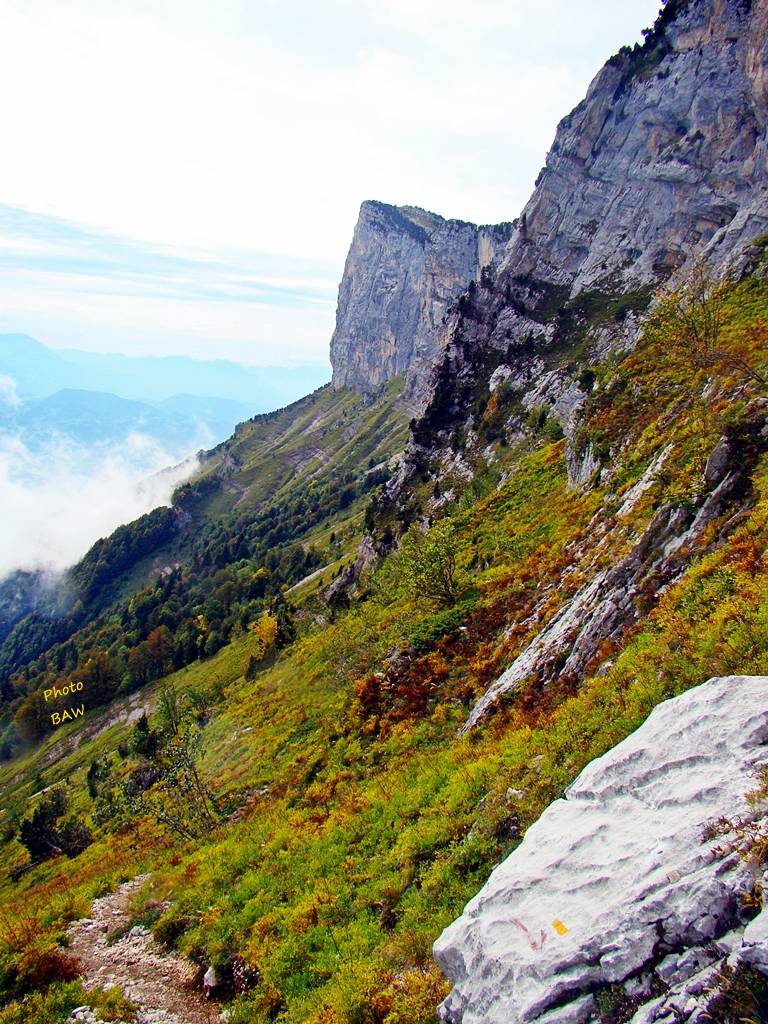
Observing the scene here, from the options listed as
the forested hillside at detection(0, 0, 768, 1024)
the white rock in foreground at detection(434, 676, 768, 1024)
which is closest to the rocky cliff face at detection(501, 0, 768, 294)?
the forested hillside at detection(0, 0, 768, 1024)

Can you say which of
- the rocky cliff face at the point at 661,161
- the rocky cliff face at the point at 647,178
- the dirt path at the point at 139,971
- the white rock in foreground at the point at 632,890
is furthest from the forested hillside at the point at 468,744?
the rocky cliff face at the point at 661,161

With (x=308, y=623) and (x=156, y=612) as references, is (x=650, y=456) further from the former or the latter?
(x=156, y=612)

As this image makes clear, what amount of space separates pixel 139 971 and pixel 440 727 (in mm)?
12324

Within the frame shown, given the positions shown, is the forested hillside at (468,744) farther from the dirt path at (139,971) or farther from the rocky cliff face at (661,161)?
the rocky cliff face at (661,161)

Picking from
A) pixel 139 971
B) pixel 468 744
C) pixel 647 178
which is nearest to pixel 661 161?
pixel 647 178

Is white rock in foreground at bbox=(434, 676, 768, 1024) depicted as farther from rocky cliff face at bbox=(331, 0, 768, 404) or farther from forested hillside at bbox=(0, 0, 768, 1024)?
rocky cliff face at bbox=(331, 0, 768, 404)

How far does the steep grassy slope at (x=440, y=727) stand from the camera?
39.6ft

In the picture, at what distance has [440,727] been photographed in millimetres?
22375

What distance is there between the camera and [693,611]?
14.2 metres

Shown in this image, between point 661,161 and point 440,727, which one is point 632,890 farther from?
point 661,161

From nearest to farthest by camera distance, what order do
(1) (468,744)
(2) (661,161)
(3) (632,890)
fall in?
(3) (632,890)
(1) (468,744)
(2) (661,161)

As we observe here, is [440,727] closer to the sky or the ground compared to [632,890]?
closer to the ground

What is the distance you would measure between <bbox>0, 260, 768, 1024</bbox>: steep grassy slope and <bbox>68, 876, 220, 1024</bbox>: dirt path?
66cm

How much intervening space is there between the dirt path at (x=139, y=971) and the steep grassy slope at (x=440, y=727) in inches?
25.8
